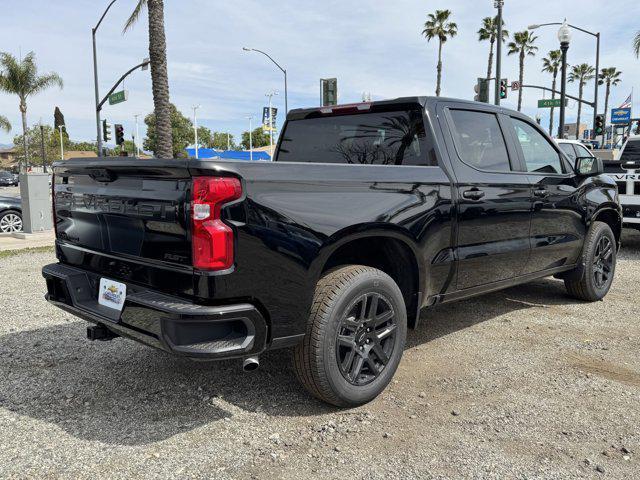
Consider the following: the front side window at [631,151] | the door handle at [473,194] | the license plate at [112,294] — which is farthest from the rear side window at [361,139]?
the front side window at [631,151]

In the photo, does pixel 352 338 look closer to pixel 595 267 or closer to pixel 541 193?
pixel 541 193

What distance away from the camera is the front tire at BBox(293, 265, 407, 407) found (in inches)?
119

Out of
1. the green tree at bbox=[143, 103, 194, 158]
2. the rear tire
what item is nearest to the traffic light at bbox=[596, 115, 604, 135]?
the rear tire

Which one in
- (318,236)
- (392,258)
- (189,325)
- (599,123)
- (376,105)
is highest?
(599,123)

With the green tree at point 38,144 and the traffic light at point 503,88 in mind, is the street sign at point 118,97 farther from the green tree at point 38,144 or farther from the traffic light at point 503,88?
the green tree at point 38,144

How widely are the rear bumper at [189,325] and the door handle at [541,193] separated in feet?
9.44

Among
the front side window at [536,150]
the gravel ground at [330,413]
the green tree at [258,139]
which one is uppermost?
the green tree at [258,139]

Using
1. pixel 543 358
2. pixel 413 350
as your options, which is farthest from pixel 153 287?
pixel 543 358

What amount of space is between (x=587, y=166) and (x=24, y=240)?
998 cm

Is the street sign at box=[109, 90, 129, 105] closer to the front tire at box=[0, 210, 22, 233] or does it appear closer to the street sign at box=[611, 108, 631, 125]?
the front tire at box=[0, 210, 22, 233]

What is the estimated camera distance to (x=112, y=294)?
3.04 meters

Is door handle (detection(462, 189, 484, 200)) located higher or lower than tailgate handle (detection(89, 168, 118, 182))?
lower

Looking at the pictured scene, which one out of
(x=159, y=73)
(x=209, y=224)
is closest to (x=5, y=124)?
(x=159, y=73)

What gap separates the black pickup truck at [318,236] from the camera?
2.64 metres
